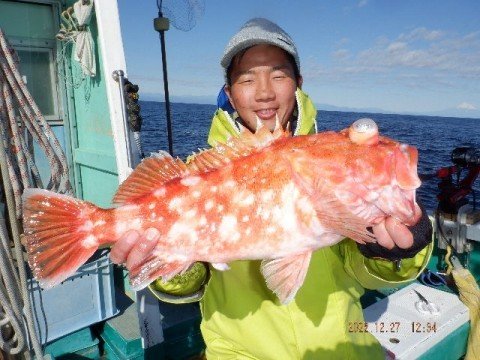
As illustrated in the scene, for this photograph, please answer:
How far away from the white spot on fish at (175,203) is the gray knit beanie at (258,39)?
120 centimetres

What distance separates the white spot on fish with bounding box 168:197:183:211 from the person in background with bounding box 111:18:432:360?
6.8 inches

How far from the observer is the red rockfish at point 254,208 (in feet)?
6.40

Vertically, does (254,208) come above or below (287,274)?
above

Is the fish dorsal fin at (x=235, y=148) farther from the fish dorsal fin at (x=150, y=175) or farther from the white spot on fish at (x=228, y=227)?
the white spot on fish at (x=228, y=227)

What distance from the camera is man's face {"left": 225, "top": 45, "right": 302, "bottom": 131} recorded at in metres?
2.64

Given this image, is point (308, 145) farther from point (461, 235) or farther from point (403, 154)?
point (461, 235)

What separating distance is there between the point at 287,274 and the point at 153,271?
2.37 feet

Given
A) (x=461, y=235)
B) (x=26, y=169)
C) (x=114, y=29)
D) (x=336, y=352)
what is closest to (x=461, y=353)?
(x=461, y=235)

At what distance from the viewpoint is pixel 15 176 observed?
124 inches

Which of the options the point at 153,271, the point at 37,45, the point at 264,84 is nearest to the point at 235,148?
the point at 264,84

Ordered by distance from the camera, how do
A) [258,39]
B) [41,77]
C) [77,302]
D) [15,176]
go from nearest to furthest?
[258,39] → [15,176] → [77,302] → [41,77]

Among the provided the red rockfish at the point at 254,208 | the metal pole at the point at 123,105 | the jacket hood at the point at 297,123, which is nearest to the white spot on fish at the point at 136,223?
the red rockfish at the point at 254,208

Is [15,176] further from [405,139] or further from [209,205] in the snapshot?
[405,139]

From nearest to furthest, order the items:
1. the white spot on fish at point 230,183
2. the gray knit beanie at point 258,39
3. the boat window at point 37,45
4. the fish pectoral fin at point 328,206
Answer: the fish pectoral fin at point 328,206
the white spot on fish at point 230,183
the gray knit beanie at point 258,39
the boat window at point 37,45
